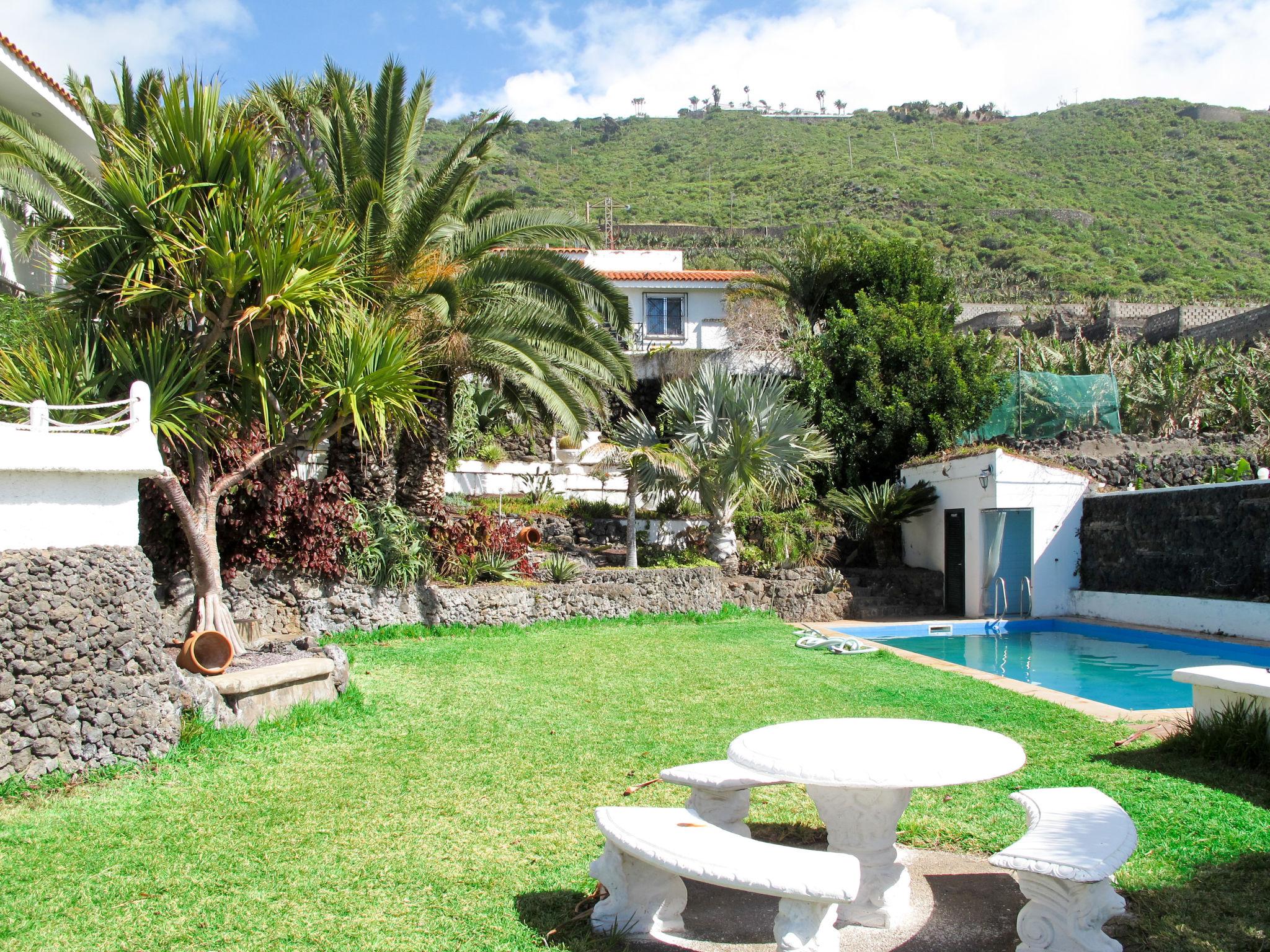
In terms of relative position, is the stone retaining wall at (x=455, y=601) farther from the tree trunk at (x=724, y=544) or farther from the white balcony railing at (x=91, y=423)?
the white balcony railing at (x=91, y=423)

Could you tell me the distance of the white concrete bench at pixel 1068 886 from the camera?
139 inches

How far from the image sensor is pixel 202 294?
9562mm

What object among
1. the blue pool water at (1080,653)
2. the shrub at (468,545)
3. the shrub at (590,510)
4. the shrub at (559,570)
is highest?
the shrub at (590,510)

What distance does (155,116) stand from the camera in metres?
9.20

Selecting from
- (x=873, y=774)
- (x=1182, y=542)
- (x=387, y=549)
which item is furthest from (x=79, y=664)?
(x=1182, y=542)

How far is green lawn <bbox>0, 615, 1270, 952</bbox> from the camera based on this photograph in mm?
4148

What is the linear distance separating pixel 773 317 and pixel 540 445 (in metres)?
7.65

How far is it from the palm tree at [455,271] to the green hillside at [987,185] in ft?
107

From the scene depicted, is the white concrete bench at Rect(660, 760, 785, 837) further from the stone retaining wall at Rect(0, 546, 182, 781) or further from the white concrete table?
the stone retaining wall at Rect(0, 546, 182, 781)

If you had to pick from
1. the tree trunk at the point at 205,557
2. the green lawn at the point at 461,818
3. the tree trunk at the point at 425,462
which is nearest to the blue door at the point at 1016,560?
the green lawn at the point at 461,818

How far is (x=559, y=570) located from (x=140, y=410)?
925cm

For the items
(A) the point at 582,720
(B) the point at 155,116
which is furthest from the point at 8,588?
(B) the point at 155,116

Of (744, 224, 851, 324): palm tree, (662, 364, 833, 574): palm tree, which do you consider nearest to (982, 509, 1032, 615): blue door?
(662, 364, 833, 574): palm tree

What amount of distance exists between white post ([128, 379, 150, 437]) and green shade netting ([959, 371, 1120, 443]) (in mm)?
18197
